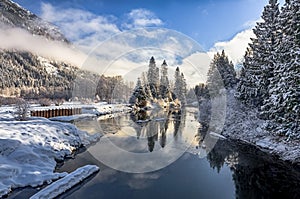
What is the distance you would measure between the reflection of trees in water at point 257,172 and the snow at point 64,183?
652 centimetres

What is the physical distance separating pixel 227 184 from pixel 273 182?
A: 2.15 metres

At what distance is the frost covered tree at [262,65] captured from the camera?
2247cm

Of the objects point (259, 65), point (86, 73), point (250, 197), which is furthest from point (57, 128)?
point (86, 73)

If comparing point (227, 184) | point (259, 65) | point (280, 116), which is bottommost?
point (227, 184)

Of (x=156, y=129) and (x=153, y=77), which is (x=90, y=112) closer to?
(x=156, y=129)

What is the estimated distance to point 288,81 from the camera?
1467 cm

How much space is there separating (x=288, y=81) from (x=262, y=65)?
9090 mm

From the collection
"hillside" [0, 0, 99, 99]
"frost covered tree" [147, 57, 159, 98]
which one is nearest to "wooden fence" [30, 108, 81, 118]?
"frost covered tree" [147, 57, 159, 98]

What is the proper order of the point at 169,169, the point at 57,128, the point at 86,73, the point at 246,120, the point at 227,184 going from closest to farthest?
the point at 227,184 < the point at 169,169 < the point at 57,128 < the point at 246,120 < the point at 86,73

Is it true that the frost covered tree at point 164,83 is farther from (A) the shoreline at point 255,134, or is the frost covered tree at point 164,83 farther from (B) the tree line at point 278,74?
(B) the tree line at point 278,74

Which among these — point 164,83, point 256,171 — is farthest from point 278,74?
point 164,83

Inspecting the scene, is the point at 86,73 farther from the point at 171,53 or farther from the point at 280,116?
the point at 280,116

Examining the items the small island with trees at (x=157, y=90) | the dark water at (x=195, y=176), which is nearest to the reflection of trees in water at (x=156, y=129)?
the dark water at (x=195, y=176)

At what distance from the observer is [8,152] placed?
10930 millimetres
